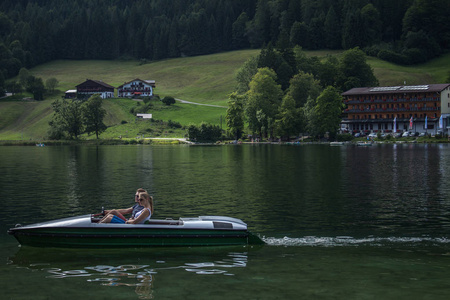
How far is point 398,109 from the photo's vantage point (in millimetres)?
163875

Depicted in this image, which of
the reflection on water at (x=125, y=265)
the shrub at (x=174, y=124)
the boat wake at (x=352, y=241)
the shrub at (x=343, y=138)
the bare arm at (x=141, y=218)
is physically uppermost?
the shrub at (x=174, y=124)

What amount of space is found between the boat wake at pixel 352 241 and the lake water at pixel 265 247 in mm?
52

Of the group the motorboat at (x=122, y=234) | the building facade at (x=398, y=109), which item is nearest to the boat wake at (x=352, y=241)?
the motorboat at (x=122, y=234)

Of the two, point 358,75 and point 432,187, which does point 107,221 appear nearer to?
point 432,187

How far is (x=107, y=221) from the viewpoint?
2616cm

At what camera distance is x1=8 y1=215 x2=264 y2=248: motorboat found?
25.9 metres

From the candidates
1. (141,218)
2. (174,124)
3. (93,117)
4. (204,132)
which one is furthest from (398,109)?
(141,218)

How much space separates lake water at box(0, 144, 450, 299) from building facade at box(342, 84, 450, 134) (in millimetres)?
107000

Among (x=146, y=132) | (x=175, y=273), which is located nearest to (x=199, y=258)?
(x=175, y=273)

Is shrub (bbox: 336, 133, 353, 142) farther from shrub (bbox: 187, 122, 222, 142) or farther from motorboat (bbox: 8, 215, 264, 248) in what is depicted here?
motorboat (bbox: 8, 215, 264, 248)

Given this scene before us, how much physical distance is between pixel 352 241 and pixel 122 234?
11.6m

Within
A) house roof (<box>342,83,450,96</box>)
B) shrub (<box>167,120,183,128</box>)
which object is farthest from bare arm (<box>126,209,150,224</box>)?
shrub (<box>167,120,183,128</box>)

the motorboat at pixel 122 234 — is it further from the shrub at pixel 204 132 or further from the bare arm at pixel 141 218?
the shrub at pixel 204 132

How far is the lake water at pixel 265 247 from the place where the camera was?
2022cm
